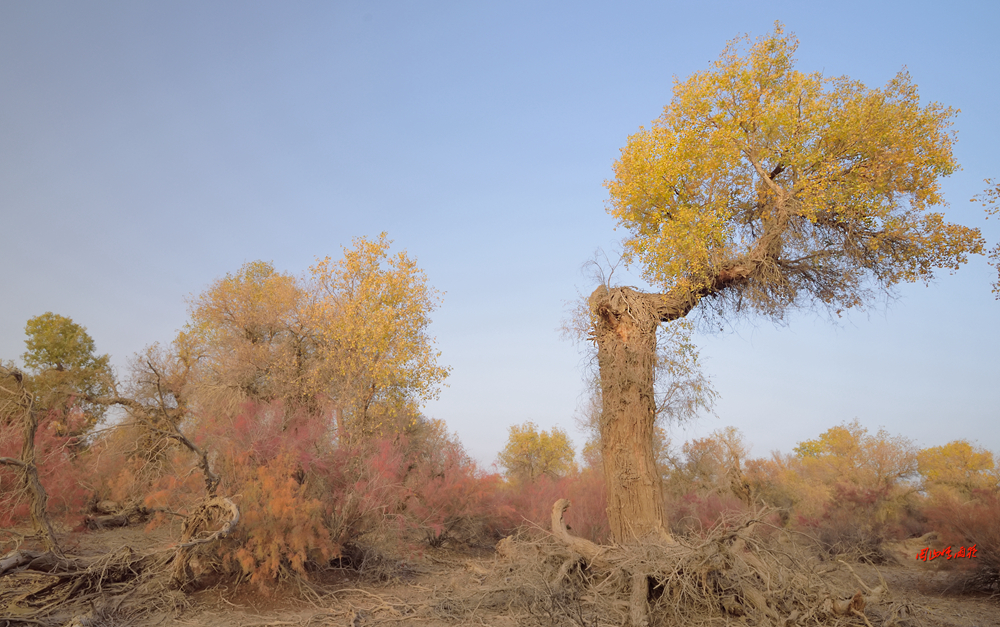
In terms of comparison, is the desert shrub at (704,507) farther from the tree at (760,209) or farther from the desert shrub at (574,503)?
the tree at (760,209)

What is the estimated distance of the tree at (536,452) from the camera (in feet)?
103

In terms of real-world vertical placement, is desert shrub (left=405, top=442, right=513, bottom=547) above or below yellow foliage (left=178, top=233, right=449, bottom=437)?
below

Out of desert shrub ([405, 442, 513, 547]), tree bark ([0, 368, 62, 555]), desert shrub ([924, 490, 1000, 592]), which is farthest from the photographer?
desert shrub ([405, 442, 513, 547])

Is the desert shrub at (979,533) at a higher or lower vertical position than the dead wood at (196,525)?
higher

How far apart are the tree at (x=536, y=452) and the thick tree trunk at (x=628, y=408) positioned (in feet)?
72.9

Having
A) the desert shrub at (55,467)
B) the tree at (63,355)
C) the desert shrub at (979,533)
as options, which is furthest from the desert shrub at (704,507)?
the tree at (63,355)

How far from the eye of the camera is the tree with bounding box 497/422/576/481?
1241 inches

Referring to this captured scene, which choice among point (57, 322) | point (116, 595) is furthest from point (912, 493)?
point (57, 322)

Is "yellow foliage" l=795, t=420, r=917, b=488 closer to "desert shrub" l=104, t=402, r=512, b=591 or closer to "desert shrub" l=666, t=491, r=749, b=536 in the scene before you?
"desert shrub" l=666, t=491, r=749, b=536

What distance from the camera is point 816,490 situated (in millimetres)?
20703

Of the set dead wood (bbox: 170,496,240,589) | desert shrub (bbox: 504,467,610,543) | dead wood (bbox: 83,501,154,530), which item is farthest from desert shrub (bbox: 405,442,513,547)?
dead wood (bbox: 83,501,154,530)

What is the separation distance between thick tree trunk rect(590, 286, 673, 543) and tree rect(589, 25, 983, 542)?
0.02m

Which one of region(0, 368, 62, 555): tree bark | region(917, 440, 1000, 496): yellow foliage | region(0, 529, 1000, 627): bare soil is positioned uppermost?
region(917, 440, 1000, 496): yellow foliage

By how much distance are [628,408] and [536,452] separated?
26.2m
